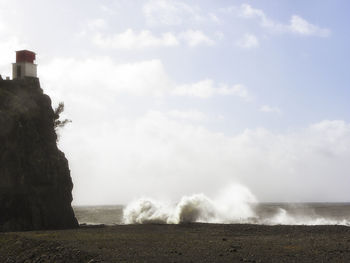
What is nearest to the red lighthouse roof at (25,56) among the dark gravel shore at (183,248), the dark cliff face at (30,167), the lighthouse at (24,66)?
the lighthouse at (24,66)

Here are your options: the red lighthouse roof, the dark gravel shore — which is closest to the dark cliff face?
the red lighthouse roof

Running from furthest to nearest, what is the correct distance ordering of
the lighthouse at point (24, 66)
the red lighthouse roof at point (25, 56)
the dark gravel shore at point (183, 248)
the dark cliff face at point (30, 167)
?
the red lighthouse roof at point (25, 56)
the lighthouse at point (24, 66)
the dark cliff face at point (30, 167)
the dark gravel shore at point (183, 248)

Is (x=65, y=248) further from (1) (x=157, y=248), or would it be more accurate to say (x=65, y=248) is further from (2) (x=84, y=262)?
(1) (x=157, y=248)

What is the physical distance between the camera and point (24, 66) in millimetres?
61812

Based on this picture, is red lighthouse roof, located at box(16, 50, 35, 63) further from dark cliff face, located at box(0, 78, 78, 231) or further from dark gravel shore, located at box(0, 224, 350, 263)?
dark gravel shore, located at box(0, 224, 350, 263)

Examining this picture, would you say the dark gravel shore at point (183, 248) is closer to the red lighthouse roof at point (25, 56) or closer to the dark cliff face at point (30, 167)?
the dark cliff face at point (30, 167)

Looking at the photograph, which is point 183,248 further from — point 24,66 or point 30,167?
point 24,66

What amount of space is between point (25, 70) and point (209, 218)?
30741 millimetres

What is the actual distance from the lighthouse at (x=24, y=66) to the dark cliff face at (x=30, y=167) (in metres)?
4.31

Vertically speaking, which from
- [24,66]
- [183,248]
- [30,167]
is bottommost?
[183,248]

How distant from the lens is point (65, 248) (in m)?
28.7

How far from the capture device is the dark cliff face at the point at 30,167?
4834 cm

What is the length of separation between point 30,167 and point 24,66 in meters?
16.9

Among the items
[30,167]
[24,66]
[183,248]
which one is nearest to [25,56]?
[24,66]
